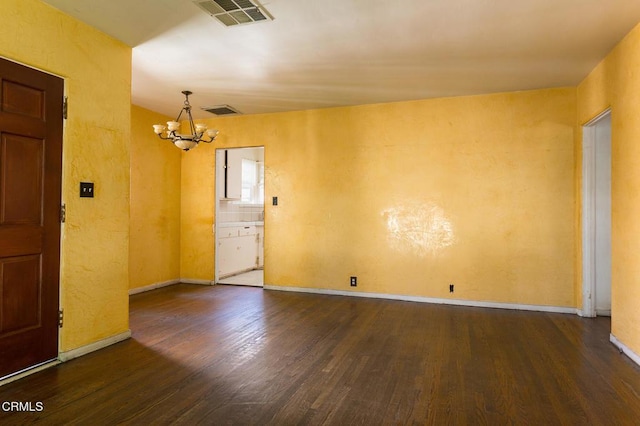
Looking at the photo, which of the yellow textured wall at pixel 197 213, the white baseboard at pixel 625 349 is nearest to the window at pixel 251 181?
the yellow textured wall at pixel 197 213

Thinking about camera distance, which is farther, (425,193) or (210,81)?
(425,193)

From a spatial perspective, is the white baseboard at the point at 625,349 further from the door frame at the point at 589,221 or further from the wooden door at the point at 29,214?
the wooden door at the point at 29,214

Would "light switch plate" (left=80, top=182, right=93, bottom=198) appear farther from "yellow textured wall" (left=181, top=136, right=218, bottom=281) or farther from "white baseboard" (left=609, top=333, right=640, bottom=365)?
"white baseboard" (left=609, top=333, right=640, bottom=365)

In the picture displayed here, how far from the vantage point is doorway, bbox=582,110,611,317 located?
4281 millimetres

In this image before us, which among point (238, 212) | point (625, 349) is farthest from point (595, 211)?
point (238, 212)

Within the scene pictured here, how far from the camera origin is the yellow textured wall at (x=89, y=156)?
282 cm

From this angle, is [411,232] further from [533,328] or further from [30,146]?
[30,146]

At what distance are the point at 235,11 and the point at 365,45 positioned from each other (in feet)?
4.03

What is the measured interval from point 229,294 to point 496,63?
→ 453 cm

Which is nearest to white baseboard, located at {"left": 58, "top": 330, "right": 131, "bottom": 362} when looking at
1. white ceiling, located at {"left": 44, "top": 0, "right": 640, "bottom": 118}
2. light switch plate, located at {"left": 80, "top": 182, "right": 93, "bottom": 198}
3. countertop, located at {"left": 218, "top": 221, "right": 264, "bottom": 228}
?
light switch plate, located at {"left": 80, "top": 182, "right": 93, "bottom": 198}

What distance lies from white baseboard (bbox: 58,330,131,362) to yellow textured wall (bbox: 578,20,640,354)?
175 inches

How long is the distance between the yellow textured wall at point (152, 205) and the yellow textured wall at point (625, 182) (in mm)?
→ 5831

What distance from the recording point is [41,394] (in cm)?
243

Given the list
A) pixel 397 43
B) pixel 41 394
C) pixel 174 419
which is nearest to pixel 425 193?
pixel 397 43
